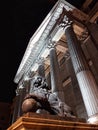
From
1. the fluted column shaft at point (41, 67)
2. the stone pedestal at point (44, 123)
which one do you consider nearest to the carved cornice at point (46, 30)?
the fluted column shaft at point (41, 67)

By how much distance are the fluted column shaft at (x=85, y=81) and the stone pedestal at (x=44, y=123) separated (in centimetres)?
342

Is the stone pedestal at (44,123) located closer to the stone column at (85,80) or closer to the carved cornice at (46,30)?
the stone column at (85,80)

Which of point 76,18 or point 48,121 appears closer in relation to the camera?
point 48,121

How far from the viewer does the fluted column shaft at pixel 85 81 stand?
25.3ft

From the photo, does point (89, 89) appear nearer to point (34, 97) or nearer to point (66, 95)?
point (34, 97)

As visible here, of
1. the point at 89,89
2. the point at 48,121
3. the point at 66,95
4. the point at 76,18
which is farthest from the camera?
the point at 66,95

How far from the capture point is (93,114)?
7301 millimetres

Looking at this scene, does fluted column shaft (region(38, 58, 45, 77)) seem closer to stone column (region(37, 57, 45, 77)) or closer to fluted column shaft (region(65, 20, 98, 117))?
stone column (region(37, 57, 45, 77))

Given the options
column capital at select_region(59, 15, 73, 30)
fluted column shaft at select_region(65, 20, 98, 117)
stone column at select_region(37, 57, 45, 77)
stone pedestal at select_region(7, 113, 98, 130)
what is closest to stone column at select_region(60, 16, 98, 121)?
fluted column shaft at select_region(65, 20, 98, 117)

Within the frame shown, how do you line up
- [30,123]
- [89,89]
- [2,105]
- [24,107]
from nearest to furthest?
[30,123]
[24,107]
[89,89]
[2,105]

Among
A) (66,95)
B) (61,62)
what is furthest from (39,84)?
(61,62)

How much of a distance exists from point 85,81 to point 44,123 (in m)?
5.34

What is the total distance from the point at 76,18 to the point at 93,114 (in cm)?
902

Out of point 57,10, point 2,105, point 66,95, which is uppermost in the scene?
point 2,105
